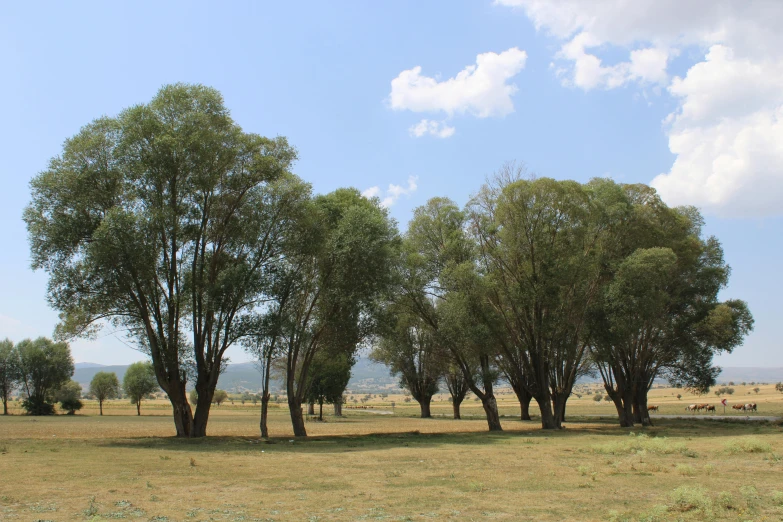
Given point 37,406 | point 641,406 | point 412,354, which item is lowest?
point 37,406

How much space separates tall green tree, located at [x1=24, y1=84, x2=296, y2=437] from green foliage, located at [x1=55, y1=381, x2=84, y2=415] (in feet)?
237

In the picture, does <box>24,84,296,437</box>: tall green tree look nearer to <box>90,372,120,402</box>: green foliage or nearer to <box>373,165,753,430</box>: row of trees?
<box>373,165,753,430</box>: row of trees

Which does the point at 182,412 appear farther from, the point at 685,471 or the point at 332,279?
the point at 685,471

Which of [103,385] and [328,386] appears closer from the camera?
[328,386]

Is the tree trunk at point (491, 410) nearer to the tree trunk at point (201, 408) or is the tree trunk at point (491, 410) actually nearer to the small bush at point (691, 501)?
the tree trunk at point (201, 408)

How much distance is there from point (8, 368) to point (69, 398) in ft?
33.8

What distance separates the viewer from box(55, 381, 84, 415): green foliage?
91125mm

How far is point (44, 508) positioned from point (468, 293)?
1059 inches

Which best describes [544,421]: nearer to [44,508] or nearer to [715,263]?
[715,263]

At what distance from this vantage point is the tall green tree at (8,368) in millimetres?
89125

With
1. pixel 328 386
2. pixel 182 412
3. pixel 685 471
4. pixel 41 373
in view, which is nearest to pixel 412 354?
pixel 182 412

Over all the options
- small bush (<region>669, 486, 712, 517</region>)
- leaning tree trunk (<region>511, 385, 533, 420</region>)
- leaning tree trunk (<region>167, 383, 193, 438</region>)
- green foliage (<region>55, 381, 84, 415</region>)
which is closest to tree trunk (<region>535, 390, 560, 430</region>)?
leaning tree trunk (<region>511, 385, 533, 420</region>)

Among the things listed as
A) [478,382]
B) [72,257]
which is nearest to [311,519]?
[72,257]

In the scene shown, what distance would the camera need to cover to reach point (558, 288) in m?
36.7
